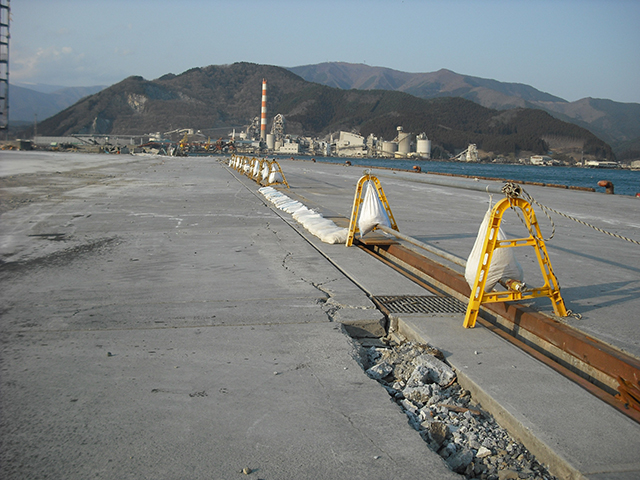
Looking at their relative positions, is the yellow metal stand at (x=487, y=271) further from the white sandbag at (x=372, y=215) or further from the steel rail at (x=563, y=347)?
the white sandbag at (x=372, y=215)

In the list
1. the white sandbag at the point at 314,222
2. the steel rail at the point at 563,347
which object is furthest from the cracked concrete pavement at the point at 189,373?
the steel rail at the point at 563,347

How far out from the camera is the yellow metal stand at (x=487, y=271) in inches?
169

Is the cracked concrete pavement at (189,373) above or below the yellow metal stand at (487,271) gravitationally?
below

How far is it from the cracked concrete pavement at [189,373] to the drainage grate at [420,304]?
9.1 inches

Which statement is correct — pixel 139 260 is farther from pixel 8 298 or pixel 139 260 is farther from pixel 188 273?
pixel 8 298

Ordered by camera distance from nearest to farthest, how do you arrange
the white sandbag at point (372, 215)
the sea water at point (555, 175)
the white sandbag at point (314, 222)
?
the white sandbag at point (372, 215)
the white sandbag at point (314, 222)
the sea water at point (555, 175)

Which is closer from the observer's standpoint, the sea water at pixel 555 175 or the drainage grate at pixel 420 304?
the drainage grate at pixel 420 304

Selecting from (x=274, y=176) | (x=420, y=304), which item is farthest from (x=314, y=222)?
(x=274, y=176)

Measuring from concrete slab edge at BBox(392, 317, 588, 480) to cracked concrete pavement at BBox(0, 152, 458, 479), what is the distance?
0.54 m

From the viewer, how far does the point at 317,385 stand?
325cm

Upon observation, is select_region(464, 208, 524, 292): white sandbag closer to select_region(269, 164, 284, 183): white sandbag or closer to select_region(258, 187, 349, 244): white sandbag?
select_region(258, 187, 349, 244): white sandbag

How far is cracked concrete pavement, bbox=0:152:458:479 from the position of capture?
247 cm

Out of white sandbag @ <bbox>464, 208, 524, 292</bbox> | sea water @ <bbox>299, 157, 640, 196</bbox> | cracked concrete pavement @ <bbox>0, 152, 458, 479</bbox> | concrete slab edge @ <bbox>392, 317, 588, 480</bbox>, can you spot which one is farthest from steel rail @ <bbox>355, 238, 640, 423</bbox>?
sea water @ <bbox>299, 157, 640, 196</bbox>

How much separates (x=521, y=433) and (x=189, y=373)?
6.59 ft
